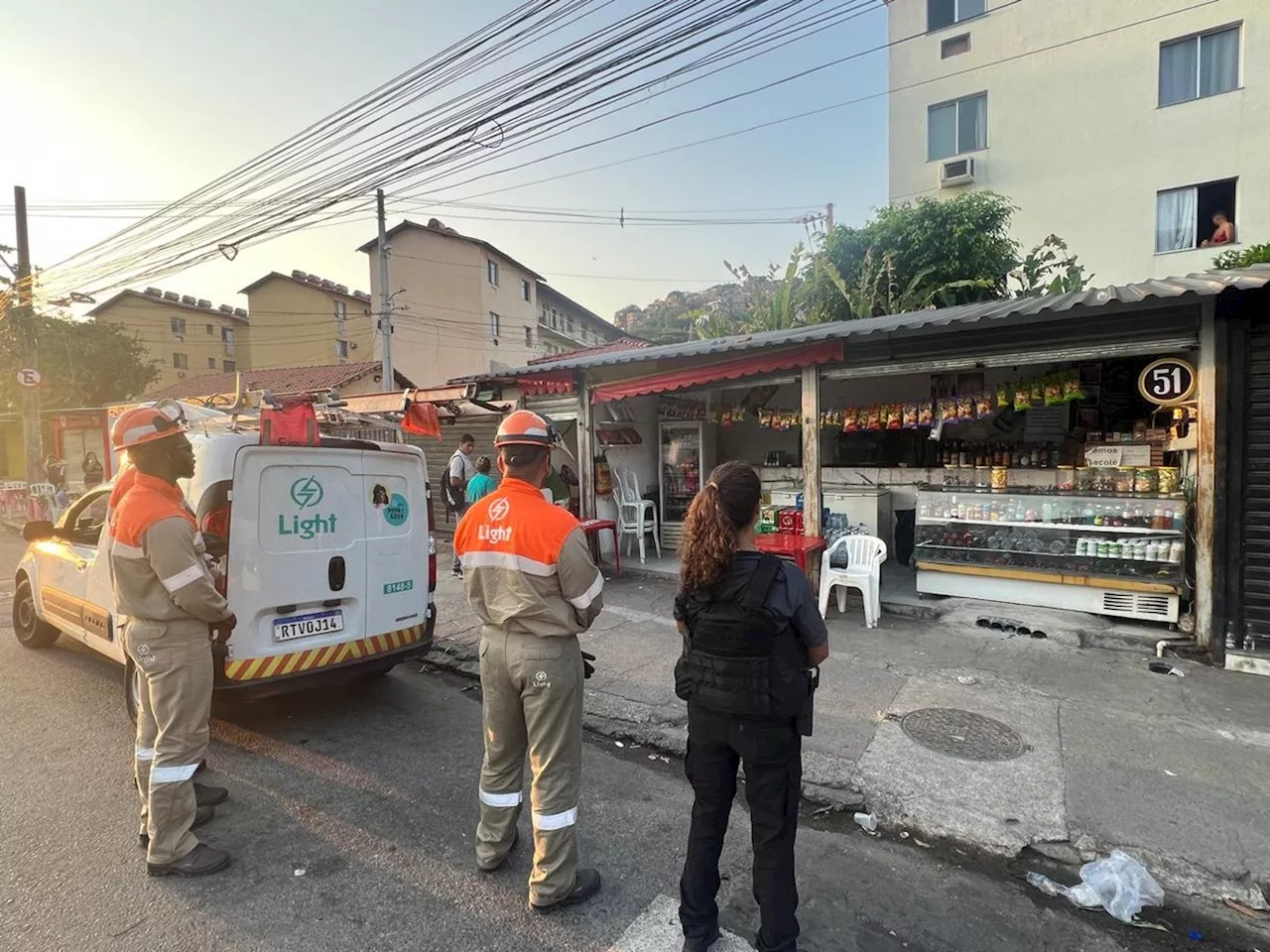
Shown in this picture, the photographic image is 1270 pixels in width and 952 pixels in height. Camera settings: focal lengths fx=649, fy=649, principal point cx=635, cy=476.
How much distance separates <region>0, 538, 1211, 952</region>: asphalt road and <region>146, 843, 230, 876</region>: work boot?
0.15 ft

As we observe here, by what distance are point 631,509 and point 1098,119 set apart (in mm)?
15901

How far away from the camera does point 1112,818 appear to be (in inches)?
127

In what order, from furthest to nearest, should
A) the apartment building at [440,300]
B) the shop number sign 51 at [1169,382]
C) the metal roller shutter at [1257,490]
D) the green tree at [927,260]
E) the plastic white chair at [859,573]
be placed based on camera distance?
the apartment building at [440,300] → the green tree at [927,260] → the plastic white chair at [859,573] → the shop number sign 51 at [1169,382] → the metal roller shutter at [1257,490]

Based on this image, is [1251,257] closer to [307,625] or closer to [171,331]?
[307,625]

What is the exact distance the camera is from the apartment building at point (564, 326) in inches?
1352

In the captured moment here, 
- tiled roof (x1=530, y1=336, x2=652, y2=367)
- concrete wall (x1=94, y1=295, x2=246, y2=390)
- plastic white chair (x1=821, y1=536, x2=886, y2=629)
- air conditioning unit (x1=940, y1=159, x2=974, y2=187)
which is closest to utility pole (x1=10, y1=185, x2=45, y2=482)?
tiled roof (x1=530, y1=336, x2=652, y2=367)

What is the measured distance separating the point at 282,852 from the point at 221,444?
89.4 inches

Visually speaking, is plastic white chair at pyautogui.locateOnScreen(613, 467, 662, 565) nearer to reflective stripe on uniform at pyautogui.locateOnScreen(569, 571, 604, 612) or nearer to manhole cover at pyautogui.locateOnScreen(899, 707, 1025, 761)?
manhole cover at pyautogui.locateOnScreen(899, 707, 1025, 761)

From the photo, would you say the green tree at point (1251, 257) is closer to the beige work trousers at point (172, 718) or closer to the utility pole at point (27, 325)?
the beige work trousers at point (172, 718)

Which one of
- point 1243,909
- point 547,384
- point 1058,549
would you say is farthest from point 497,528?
point 547,384

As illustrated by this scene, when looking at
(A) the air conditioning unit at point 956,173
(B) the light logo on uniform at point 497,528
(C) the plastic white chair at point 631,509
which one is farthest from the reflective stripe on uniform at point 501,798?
(A) the air conditioning unit at point 956,173

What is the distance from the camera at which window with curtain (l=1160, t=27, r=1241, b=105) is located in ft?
47.4

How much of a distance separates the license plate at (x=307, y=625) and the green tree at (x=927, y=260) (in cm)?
1287

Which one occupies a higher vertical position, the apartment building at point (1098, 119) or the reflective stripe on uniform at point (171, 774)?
the apartment building at point (1098, 119)
